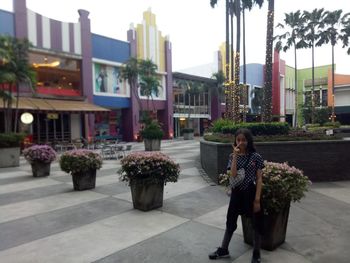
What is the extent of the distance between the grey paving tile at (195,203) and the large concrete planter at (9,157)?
9527 mm

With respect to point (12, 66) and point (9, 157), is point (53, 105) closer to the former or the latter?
point (12, 66)

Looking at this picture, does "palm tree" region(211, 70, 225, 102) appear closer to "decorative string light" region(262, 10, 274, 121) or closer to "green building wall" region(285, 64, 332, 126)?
"green building wall" region(285, 64, 332, 126)

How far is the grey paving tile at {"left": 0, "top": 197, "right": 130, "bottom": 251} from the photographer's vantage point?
4930mm

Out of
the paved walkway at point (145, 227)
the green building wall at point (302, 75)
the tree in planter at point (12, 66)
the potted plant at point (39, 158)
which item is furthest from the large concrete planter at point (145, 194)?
the green building wall at point (302, 75)

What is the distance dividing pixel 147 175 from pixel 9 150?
10.0m

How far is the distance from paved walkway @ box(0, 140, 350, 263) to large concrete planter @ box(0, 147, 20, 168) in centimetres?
594

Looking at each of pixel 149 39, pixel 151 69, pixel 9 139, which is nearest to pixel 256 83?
pixel 149 39

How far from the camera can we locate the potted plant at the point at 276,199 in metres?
4.11

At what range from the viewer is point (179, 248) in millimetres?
4359

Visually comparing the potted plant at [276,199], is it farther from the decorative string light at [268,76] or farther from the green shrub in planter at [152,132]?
the green shrub in planter at [152,132]

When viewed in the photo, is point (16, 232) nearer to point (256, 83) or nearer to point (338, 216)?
point (338, 216)

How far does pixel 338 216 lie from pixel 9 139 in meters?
13.1

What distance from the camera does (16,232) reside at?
5156 millimetres

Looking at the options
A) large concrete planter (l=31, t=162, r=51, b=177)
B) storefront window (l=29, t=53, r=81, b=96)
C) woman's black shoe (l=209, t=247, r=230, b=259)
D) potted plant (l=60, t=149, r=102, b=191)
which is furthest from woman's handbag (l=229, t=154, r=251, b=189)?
storefront window (l=29, t=53, r=81, b=96)
